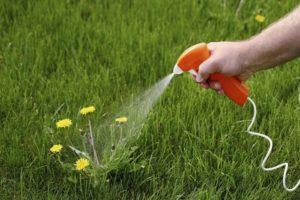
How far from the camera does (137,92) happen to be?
2.93m

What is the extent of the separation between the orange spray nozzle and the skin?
3 cm

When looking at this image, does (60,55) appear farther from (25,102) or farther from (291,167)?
(291,167)

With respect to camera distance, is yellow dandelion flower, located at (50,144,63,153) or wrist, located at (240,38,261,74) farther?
yellow dandelion flower, located at (50,144,63,153)

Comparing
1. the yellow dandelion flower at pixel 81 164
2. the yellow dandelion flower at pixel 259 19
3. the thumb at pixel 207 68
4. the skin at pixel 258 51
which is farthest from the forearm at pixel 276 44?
the yellow dandelion flower at pixel 259 19

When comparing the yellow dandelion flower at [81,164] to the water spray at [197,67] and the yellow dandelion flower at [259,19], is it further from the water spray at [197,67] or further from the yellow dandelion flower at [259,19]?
the yellow dandelion flower at [259,19]

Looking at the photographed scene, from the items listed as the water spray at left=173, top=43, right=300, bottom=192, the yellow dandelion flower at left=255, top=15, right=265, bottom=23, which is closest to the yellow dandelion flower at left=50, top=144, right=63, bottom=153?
the water spray at left=173, top=43, right=300, bottom=192

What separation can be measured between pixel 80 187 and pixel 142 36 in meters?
1.18

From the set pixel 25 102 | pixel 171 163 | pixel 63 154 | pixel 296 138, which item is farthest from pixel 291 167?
pixel 25 102

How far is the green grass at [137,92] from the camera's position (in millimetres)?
2434

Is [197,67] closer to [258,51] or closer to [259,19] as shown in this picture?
[258,51]

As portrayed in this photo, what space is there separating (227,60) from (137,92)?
880 millimetres

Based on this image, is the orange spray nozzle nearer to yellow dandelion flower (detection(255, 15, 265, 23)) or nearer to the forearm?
the forearm

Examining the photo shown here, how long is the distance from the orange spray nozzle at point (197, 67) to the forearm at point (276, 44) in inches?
5.8

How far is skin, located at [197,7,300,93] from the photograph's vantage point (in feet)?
6.34
